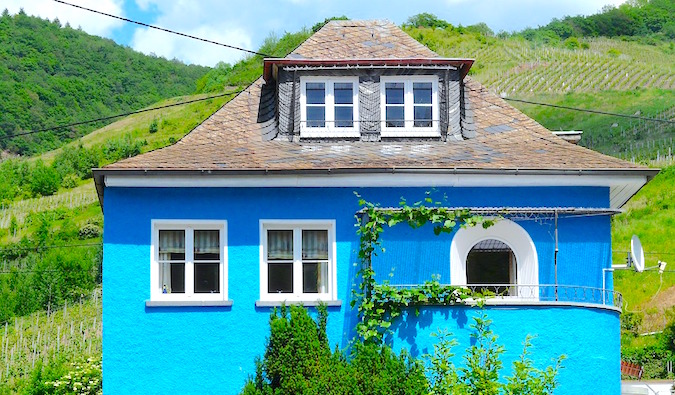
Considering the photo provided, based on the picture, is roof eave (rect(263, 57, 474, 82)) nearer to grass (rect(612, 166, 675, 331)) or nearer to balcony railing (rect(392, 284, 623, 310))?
balcony railing (rect(392, 284, 623, 310))

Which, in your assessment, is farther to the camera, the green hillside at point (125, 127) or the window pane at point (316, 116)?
the green hillside at point (125, 127)

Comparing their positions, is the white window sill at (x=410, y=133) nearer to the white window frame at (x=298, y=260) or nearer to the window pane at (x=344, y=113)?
the window pane at (x=344, y=113)

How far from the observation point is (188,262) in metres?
19.3

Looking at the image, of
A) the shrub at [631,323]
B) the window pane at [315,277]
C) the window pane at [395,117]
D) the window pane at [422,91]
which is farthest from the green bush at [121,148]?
the window pane at [315,277]

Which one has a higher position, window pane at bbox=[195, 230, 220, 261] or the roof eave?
the roof eave

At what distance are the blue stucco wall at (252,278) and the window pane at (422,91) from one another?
2822mm

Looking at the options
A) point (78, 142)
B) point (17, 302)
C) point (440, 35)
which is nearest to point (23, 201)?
point (78, 142)

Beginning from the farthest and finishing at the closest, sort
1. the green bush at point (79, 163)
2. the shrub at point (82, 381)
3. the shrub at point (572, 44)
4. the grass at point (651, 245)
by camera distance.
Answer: the shrub at point (572, 44)
the green bush at point (79, 163)
the grass at point (651, 245)
the shrub at point (82, 381)

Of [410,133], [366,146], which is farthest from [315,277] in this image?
[410,133]

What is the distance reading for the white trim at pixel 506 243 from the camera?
19.3 meters

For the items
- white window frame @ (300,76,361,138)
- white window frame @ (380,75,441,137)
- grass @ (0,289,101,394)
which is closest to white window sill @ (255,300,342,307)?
white window frame @ (300,76,361,138)

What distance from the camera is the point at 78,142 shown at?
404 feet

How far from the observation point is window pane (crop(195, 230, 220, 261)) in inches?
764

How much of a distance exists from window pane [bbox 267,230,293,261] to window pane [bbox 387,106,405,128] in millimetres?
3240
